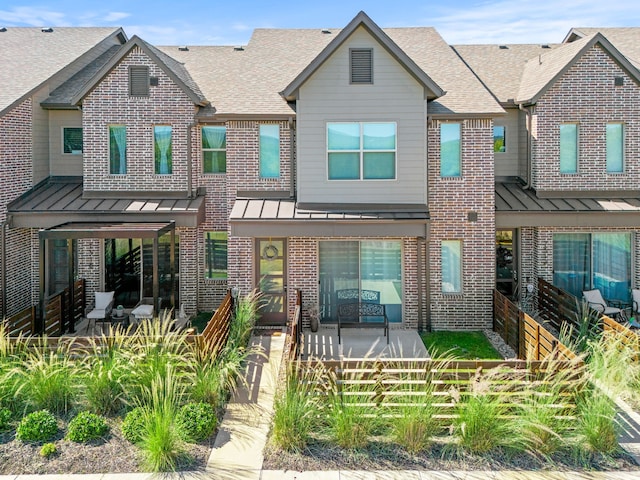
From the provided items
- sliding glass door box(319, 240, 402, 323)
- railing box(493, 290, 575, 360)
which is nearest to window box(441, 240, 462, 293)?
railing box(493, 290, 575, 360)

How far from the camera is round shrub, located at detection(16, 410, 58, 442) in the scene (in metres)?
8.27

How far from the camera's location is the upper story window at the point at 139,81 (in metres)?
16.0

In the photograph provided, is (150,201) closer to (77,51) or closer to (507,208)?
(77,51)

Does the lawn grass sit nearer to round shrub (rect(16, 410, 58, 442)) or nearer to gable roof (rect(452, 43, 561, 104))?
gable roof (rect(452, 43, 561, 104))

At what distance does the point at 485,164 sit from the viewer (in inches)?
591

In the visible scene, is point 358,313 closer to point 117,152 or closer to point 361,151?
point 361,151

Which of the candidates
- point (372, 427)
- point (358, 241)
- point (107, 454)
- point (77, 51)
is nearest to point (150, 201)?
point (358, 241)

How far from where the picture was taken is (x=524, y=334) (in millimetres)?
12086

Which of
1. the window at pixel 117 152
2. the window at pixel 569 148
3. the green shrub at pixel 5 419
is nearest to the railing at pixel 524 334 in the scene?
the window at pixel 569 148

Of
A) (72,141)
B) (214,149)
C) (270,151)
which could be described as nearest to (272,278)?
(270,151)

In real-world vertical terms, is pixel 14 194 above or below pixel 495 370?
above

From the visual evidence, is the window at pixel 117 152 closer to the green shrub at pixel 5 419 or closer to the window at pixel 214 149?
the window at pixel 214 149

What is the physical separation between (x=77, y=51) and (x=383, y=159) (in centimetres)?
1193

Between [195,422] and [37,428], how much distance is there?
230 centimetres
